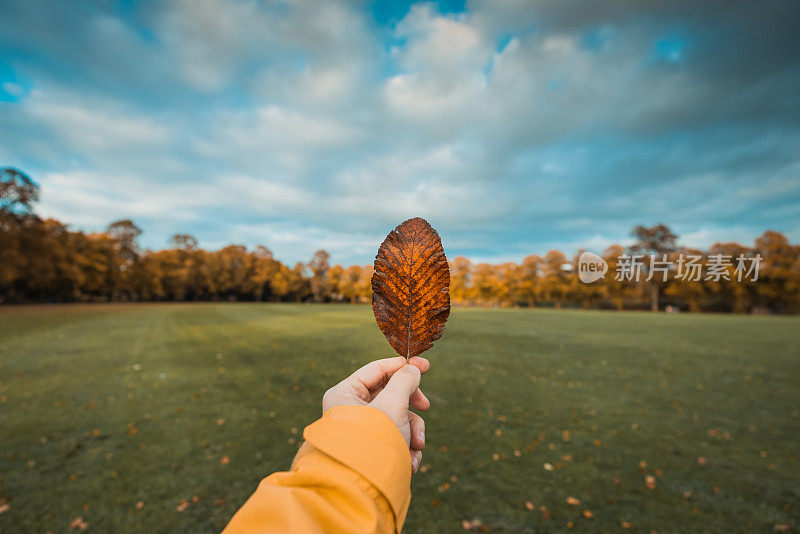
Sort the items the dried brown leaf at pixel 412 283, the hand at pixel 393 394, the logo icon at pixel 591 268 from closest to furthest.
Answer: the dried brown leaf at pixel 412 283 → the hand at pixel 393 394 → the logo icon at pixel 591 268

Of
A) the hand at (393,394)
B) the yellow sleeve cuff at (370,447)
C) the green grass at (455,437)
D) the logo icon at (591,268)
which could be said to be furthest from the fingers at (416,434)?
the green grass at (455,437)

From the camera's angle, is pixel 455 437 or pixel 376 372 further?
pixel 455 437

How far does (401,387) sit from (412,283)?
430mm

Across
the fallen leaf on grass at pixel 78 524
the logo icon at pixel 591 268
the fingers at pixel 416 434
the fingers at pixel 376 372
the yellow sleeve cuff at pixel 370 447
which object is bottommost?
the fallen leaf on grass at pixel 78 524

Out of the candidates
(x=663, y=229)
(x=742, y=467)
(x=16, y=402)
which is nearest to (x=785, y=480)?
(x=742, y=467)

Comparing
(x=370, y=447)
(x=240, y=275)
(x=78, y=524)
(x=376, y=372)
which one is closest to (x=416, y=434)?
(x=376, y=372)

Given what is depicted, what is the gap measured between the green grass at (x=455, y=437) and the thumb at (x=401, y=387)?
4434mm

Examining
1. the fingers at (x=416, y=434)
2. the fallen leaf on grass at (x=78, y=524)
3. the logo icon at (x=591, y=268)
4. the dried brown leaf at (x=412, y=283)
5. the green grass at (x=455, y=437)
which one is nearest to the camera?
the dried brown leaf at (x=412, y=283)

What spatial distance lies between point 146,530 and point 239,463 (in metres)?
1.70

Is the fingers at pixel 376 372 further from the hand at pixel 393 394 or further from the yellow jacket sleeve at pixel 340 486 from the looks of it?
the yellow jacket sleeve at pixel 340 486

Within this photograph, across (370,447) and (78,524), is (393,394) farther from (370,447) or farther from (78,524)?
(78,524)

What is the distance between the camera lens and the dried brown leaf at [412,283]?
3.40 ft

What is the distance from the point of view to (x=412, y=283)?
3.44 feet

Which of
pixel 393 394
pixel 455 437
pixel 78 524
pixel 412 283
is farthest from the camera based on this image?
pixel 455 437
